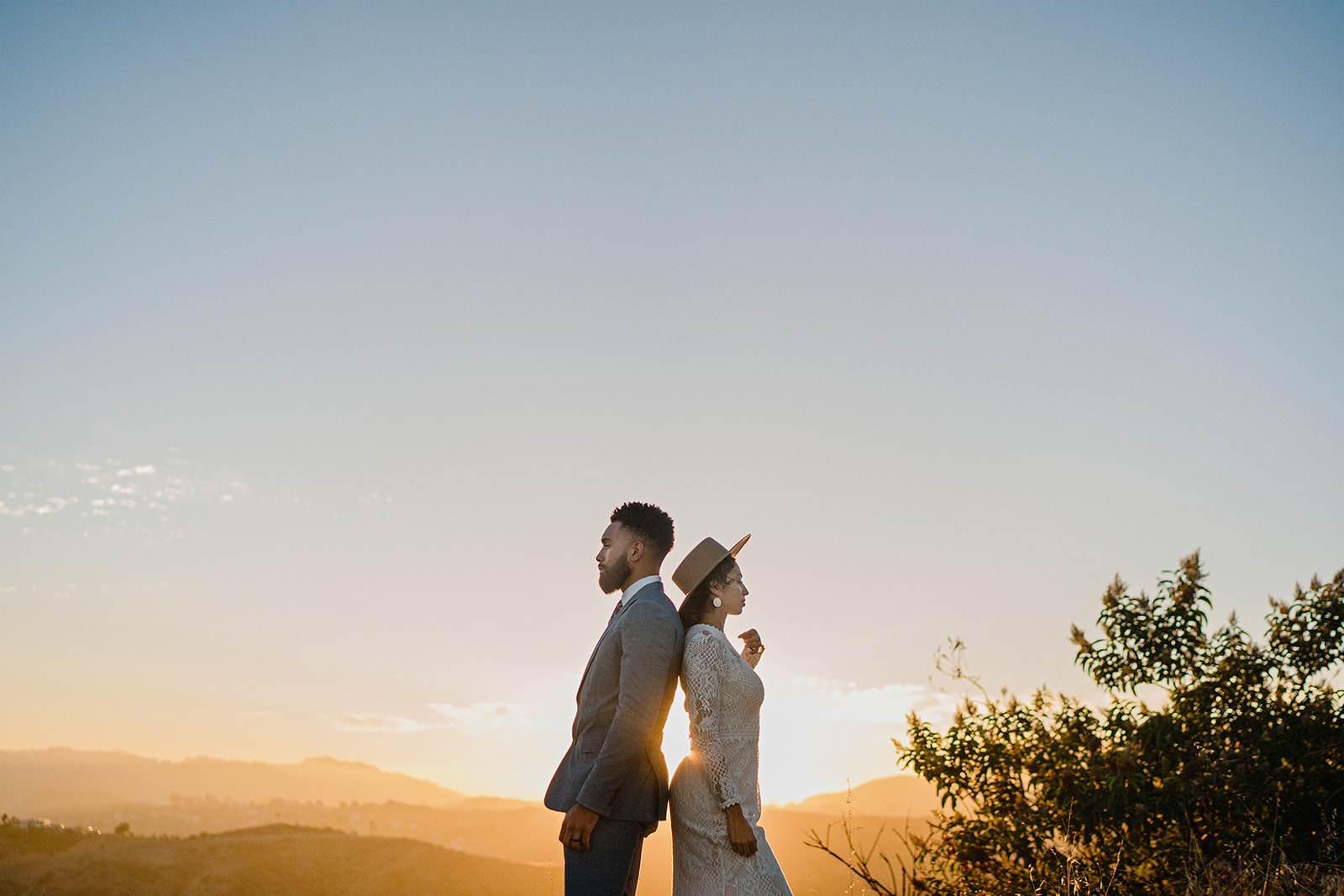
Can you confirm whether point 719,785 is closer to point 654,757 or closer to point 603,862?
point 654,757

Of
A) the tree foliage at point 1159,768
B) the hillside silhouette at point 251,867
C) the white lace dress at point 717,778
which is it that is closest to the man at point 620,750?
the white lace dress at point 717,778

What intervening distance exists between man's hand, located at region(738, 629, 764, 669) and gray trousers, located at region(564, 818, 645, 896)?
50.7 inches

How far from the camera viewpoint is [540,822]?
25500mm

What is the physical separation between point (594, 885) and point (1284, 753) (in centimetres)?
641

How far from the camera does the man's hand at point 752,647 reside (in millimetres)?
4664

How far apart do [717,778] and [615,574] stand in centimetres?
112

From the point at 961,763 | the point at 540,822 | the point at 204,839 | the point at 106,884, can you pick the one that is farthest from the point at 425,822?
the point at 961,763

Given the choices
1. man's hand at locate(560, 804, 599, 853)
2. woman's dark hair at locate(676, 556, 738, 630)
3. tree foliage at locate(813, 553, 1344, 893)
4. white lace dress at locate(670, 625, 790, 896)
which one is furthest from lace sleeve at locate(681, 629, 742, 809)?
tree foliage at locate(813, 553, 1344, 893)

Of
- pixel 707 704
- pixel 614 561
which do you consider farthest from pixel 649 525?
pixel 707 704

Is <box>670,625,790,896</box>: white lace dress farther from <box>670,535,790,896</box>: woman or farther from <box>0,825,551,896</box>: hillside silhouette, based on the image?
<box>0,825,551,896</box>: hillside silhouette

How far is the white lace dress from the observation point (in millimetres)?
3824

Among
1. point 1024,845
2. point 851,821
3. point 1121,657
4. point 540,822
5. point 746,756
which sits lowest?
point 540,822

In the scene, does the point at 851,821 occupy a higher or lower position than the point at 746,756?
lower

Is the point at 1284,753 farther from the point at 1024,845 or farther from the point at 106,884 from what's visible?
the point at 106,884
